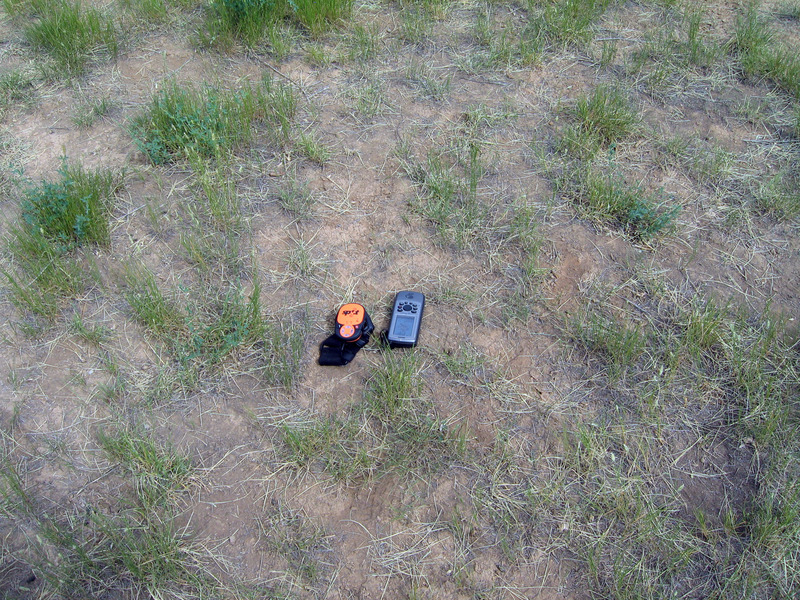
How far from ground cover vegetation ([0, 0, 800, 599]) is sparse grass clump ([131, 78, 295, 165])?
23 millimetres

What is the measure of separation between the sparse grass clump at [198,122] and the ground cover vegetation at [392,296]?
0.02 meters

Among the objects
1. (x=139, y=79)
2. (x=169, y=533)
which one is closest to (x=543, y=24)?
(x=139, y=79)

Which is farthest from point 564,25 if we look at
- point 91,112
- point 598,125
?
point 91,112

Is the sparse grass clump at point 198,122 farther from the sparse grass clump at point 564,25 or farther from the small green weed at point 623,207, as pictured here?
Result: the sparse grass clump at point 564,25

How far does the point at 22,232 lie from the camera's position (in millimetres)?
3326

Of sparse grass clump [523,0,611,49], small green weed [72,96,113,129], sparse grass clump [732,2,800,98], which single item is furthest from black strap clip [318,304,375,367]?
sparse grass clump [732,2,800,98]

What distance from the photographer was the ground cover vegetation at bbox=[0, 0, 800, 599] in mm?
2412

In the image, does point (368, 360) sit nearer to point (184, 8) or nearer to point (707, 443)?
point (707, 443)

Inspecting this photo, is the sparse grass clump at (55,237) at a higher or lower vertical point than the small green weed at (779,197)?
lower

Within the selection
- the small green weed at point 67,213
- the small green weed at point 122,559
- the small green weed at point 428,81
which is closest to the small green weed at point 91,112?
the small green weed at point 67,213

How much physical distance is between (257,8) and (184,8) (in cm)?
81

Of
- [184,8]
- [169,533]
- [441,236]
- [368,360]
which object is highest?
[184,8]

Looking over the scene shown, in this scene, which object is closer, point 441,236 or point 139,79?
point 441,236

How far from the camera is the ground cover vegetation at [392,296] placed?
2.41 m
